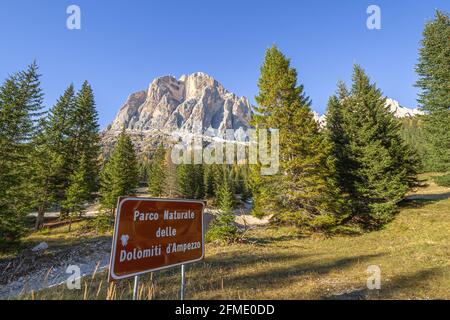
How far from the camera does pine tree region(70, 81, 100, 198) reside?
34.9 m

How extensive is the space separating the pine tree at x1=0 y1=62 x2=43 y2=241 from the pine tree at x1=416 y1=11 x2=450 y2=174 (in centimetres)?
3527

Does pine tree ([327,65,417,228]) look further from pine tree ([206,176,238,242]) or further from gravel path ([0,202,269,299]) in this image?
gravel path ([0,202,269,299])

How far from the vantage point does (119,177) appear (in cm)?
3116

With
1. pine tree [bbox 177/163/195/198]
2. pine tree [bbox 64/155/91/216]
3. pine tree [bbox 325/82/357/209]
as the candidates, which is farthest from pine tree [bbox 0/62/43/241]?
A: pine tree [bbox 177/163/195/198]

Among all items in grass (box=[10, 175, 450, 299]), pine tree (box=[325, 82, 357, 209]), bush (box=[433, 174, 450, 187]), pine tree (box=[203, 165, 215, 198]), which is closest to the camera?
grass (box=[10, 175, 450, 299])

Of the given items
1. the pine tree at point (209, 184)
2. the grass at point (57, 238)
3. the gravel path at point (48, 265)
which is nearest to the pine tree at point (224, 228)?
the gravel path at point (48, 265)

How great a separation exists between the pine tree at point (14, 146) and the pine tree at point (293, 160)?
17.8 m

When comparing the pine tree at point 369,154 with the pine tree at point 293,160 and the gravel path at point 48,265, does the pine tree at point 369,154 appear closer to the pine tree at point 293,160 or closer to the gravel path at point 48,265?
the pine tree at point 293,160

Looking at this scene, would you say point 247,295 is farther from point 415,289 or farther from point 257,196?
point 257,196

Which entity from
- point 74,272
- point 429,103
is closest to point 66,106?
point 74,272

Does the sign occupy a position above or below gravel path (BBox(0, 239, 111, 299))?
→ above

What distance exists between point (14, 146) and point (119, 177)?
43.0 ft

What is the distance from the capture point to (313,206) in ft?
55.0
